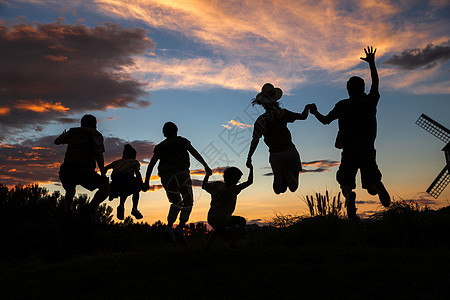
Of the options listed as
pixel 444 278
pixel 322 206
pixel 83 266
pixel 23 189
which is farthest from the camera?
pixel 23 189

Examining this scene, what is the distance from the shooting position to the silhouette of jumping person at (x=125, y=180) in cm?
920

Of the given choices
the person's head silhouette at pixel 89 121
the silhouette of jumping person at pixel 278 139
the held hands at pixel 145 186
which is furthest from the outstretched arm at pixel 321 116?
the person's head silhouette at pixel 89 121

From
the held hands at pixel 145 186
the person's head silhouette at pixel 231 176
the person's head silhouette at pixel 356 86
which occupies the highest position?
the person's head silhouette at pixel 356 86

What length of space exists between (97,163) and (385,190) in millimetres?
5659

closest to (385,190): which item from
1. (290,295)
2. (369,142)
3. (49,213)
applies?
(369,142)

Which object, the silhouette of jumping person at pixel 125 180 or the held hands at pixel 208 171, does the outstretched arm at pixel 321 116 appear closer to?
the held hands at pixel 208 171

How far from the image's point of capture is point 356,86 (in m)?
7.91

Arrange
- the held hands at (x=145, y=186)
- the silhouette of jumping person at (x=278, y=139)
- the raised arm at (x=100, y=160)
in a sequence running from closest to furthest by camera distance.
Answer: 1. the raised arm at (x=100, y=160)
2. the silhouette of jumping person at (x=278, y=139)
3. the held hands at (x=145, y=186)

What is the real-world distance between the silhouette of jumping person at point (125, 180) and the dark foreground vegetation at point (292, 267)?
135 centimetres

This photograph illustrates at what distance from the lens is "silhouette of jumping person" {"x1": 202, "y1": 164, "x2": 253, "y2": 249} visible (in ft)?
21.6

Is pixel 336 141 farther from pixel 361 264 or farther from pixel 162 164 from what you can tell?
pixel 162 164

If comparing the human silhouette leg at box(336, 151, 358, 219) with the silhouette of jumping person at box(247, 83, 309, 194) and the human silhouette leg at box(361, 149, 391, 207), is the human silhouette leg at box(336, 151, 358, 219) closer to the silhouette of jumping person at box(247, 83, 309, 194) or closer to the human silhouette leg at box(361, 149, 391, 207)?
the human silhouette leg at box(361, 149, 391, 207)

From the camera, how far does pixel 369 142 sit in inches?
303

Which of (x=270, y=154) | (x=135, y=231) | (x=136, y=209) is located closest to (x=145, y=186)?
(x=136, y=209)
